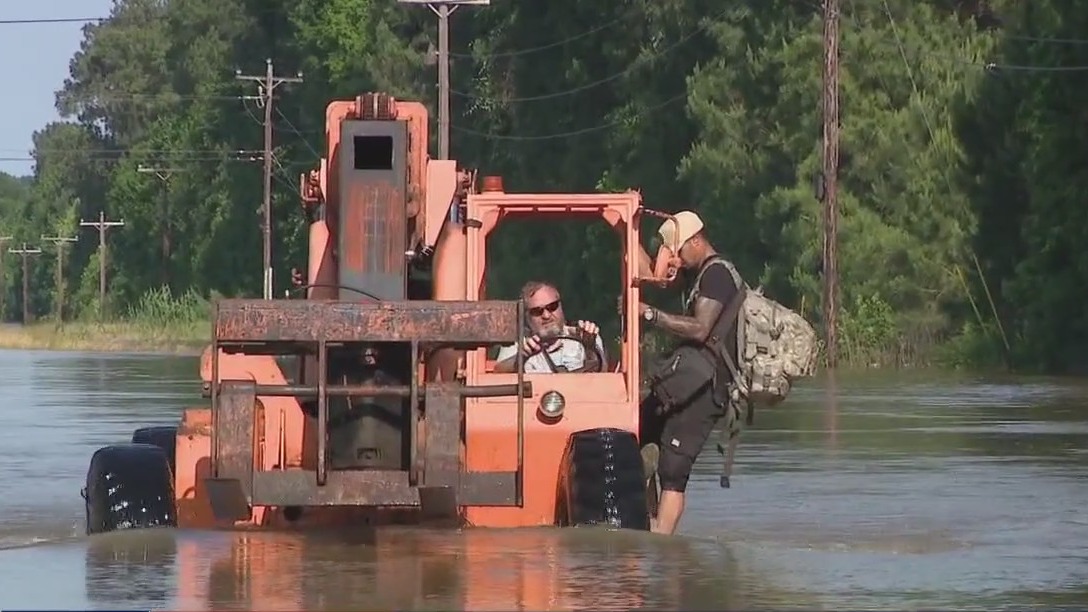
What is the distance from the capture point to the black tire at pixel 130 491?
36.9ft

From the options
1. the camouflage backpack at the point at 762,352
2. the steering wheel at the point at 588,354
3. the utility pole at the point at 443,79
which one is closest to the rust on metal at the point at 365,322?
the steering wheel at the point at 588,354

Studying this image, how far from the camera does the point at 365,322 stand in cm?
1048

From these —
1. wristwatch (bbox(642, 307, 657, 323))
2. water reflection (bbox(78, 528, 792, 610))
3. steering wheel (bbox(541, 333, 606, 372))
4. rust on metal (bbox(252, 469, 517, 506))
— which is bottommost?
water reflection (bbox(78, 528, 792, 610))

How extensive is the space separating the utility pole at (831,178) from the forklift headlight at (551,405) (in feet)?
103

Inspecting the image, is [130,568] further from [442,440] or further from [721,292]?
[721,292]

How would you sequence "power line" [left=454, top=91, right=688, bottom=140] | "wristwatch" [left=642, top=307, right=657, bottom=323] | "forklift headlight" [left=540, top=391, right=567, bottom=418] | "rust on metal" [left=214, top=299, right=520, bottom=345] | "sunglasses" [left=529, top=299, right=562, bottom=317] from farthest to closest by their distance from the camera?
"power line" [left=454, top=91, right=688, bottom=140] < "sunglasses" [left=529, top=299, right=562, bottom=317] < "wristwatch" [left=642, top=307, right=657, bottom=323] < "forklift headlight" [left=540, top=391, right=567, bottom=418] < "rust on metal" [left=214, top=299, right=520, bottom=345]

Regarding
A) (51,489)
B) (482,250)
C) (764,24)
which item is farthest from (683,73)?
(482,250)

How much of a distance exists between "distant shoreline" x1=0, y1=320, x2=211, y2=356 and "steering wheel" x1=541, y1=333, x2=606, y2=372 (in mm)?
58361

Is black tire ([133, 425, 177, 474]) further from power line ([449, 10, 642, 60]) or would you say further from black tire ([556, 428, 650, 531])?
power line ([449, 10, 642, 60])

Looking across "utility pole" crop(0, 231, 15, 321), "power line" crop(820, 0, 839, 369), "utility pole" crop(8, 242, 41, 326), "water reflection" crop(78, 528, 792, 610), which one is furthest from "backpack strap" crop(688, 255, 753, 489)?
"utility pole" crop(0, 231, 15, 321)

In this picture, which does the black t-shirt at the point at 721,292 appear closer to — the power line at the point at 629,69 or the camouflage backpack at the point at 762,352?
the camouflage backpack at the point at 762,352

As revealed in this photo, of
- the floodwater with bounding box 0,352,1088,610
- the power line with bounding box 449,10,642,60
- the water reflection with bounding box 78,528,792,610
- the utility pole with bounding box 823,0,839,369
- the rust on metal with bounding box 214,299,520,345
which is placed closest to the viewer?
the water reflection with bounding box 78,528,792,610

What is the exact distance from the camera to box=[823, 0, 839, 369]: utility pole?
43375mm

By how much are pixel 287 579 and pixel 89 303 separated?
442 ft
